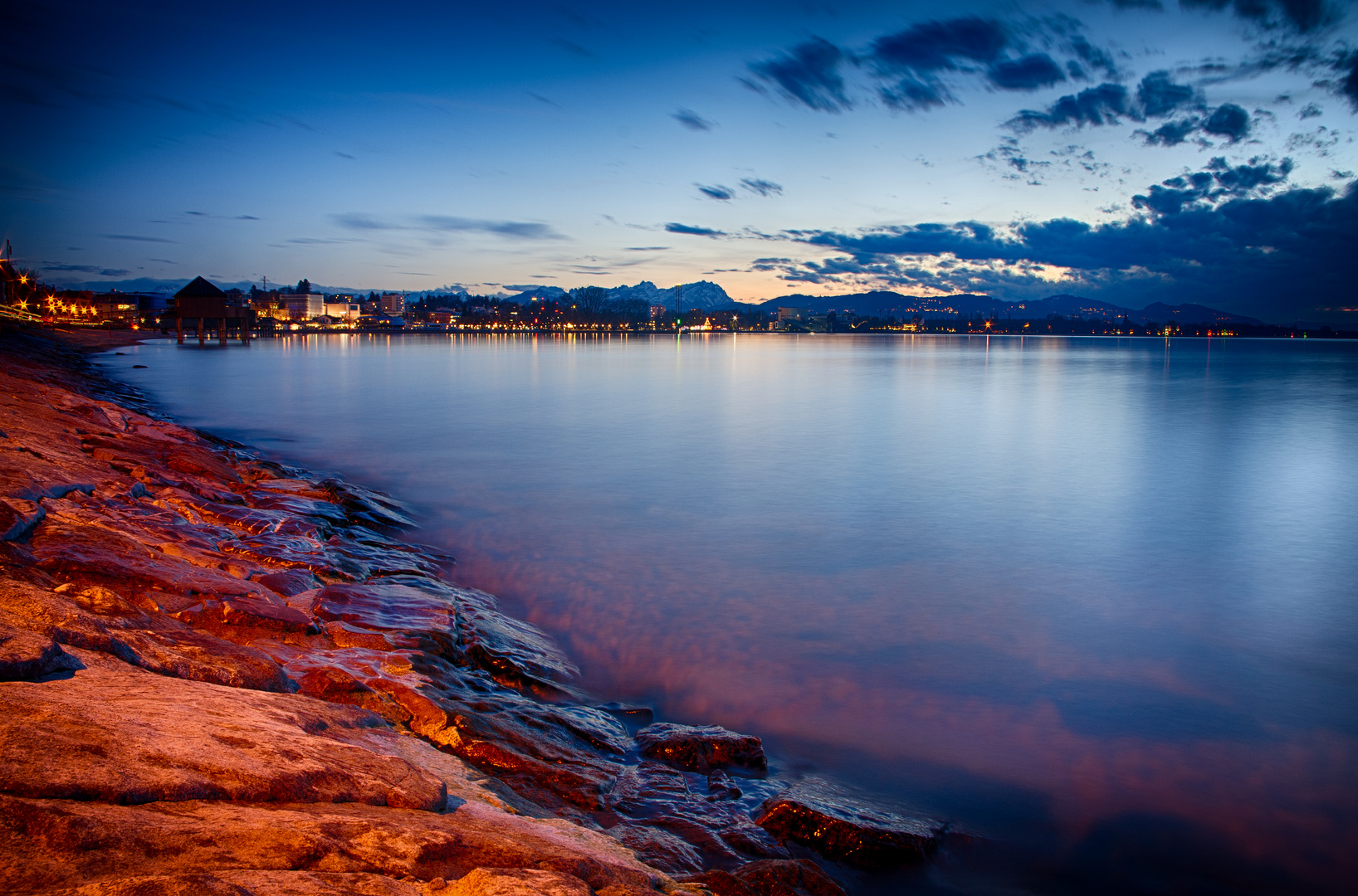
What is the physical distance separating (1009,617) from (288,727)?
7011 mm

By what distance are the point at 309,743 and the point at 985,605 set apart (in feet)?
23.5

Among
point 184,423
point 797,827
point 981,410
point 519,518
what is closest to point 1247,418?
point 981,410

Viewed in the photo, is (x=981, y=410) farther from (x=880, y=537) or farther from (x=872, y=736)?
(x=872, y=736)

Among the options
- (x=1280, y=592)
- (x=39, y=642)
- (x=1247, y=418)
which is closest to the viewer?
(x=39, y=642)

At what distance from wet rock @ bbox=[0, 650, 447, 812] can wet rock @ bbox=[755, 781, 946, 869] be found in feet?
6.67

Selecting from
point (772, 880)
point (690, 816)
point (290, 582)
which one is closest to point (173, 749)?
point (772, 880)

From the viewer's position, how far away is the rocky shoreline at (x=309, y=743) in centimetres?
215

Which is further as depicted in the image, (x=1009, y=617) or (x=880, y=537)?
(x=880, y=537)

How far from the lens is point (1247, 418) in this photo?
26.2m

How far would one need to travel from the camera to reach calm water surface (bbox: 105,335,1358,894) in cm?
483

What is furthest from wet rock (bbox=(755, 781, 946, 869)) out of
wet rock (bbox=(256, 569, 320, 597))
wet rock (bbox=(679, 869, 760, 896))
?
wet rock (bbox=(256, 569, 320, 597))

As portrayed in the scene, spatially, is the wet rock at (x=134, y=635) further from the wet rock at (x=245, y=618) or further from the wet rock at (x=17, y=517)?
the wet rock at (x=17, y=517)

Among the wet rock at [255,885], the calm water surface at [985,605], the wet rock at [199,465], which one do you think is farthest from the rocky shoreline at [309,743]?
the wet rock at [199,465]

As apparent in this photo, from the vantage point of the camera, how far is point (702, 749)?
4.98 metres
